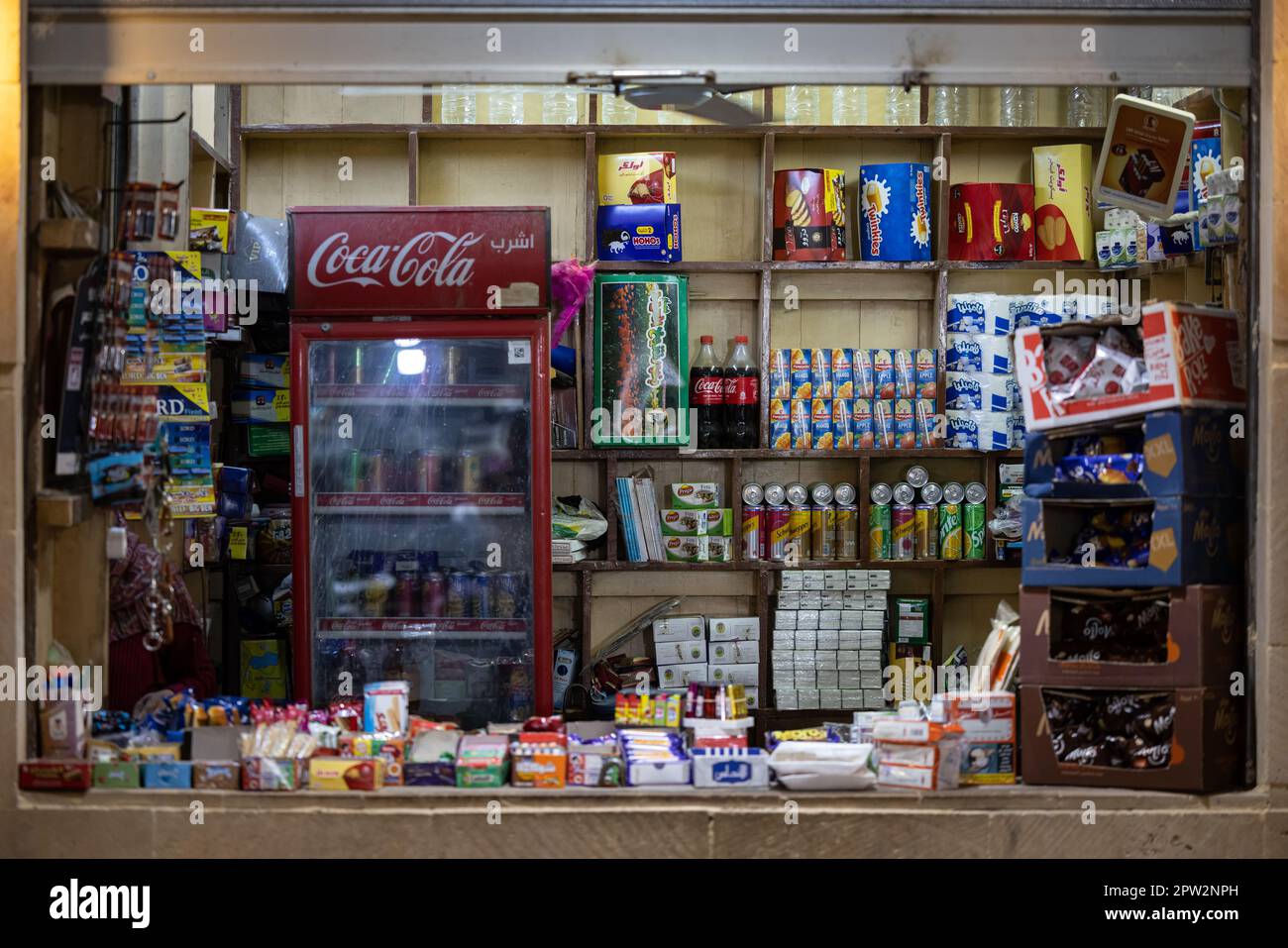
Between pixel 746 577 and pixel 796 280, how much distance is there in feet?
4.38

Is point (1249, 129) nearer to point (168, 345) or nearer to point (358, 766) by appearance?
point (358, 766)

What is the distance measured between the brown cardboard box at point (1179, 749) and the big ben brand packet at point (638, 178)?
9.97ft

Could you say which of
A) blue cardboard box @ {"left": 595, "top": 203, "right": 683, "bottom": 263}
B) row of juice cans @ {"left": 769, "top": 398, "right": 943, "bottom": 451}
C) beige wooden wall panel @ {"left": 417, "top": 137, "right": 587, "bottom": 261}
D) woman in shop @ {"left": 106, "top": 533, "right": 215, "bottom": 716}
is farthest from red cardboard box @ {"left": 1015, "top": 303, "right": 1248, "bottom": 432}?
beige wooden wall panel @ {"left": 417, "top": 137, "right": 587, "bottom": 261}

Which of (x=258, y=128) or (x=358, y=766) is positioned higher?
(x=258, y=128)

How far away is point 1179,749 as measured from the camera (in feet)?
10.7

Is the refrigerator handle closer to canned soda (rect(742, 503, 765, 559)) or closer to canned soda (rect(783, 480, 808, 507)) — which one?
canned soda (rect(742, 503, 765, 559))

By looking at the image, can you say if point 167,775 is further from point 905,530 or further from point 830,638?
point 905,530

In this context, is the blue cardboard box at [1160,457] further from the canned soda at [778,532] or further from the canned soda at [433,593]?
the canned soda at [778,532]

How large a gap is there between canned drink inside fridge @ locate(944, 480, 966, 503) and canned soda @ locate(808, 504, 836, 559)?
1.61ft

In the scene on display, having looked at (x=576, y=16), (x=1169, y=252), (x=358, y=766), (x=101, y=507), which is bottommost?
(x=358, y=766)

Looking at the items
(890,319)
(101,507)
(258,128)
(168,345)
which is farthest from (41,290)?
(890,319)

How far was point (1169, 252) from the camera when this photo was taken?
498 cm

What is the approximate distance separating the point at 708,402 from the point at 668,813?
274 cm

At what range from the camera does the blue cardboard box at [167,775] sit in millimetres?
3367
